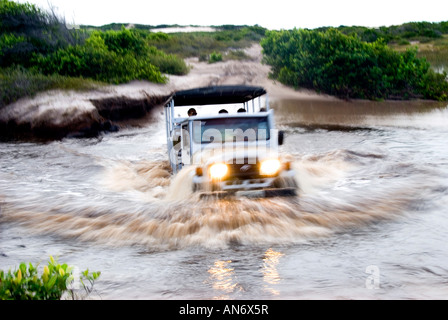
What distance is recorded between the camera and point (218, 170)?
7.53m

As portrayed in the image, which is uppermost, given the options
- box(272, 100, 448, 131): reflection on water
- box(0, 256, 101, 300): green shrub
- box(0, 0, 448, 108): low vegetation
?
box(0, 0, 448, 108): low vegetation

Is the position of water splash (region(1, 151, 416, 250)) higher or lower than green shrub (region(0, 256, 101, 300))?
lower

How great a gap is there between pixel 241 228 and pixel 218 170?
1.37 metres

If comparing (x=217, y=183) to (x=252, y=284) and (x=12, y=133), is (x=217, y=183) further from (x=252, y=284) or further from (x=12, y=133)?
(x=12, y=133)

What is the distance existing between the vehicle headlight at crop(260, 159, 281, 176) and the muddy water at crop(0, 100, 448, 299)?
537mm

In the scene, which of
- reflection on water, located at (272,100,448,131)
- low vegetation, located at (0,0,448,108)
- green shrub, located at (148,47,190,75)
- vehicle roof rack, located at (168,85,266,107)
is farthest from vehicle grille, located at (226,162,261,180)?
green shrub, located at (148,47,190,75)

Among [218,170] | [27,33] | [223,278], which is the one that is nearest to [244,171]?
[218,170]

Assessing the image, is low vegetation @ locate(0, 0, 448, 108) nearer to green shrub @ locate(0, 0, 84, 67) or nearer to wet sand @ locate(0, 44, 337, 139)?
green shrub @ locate(0, 0, 84, 67)

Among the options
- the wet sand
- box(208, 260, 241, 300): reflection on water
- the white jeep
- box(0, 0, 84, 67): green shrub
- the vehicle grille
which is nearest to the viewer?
box(208, 260, 241, 300): reflection on water

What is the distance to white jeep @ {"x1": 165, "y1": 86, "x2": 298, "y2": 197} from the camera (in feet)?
24.4

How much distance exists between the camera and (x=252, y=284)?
4.49m

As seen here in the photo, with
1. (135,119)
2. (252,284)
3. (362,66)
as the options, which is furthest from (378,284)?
(362,66)

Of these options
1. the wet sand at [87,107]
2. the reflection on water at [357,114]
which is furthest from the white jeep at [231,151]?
the reflection on water at [357,114]

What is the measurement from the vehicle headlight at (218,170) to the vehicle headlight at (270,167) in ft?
1.82
